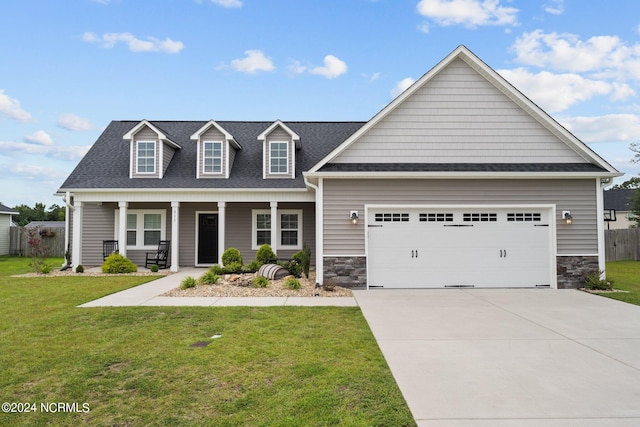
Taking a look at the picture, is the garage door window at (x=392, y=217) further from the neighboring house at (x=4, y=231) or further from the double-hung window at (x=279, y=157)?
the neighboring house at (x=4, y=231)

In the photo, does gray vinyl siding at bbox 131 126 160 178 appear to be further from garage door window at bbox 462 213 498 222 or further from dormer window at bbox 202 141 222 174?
garage door window at bbox 462 213 498 222

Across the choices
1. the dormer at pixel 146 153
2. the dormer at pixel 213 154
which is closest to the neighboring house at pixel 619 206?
the dormer at pixel 213 154

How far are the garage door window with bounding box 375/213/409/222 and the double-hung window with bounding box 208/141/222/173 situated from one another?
7.26 m

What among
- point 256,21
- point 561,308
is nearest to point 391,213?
point 561,308

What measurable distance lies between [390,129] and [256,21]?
8.67 m

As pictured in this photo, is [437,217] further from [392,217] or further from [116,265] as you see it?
[116,265]

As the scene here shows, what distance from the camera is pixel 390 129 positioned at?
1023cm

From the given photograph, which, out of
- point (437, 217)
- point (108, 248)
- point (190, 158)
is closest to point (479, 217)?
point (437, 217)

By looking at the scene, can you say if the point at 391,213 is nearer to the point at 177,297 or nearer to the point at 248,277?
the point at 248,277

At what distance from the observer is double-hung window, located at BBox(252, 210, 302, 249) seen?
47.8 ft

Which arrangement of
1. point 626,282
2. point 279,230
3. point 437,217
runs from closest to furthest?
point 437,217, point 626,282, point 279,230

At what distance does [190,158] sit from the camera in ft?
49.4

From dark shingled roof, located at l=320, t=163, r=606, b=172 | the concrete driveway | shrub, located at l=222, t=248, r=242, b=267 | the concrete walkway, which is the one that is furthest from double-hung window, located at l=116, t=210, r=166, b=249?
the concrete driveway

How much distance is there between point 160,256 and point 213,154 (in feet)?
15.3
